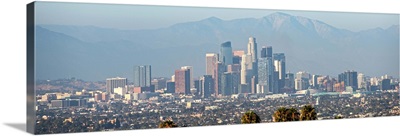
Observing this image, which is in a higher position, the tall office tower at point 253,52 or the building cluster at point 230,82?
the tall office tower at point 253,52

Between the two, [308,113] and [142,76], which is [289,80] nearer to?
[308,113]

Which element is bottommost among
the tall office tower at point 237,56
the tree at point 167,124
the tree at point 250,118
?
the tree at point 167,124

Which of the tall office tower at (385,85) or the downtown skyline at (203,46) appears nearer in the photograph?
the downtown skyline at (203,46)

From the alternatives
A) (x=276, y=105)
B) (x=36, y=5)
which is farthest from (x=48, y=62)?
(x=276, y=105)

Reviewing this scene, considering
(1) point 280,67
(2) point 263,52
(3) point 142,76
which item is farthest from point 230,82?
(3) point 142,76

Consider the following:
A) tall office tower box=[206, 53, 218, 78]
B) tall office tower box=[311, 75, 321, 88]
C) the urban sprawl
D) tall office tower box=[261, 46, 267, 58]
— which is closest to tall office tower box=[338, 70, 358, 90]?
the urban sprawl

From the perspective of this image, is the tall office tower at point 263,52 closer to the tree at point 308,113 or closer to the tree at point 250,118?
the tree at point 250,118

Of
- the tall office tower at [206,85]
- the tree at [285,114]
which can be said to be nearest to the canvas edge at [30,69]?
the tall office tower at [206,85]
